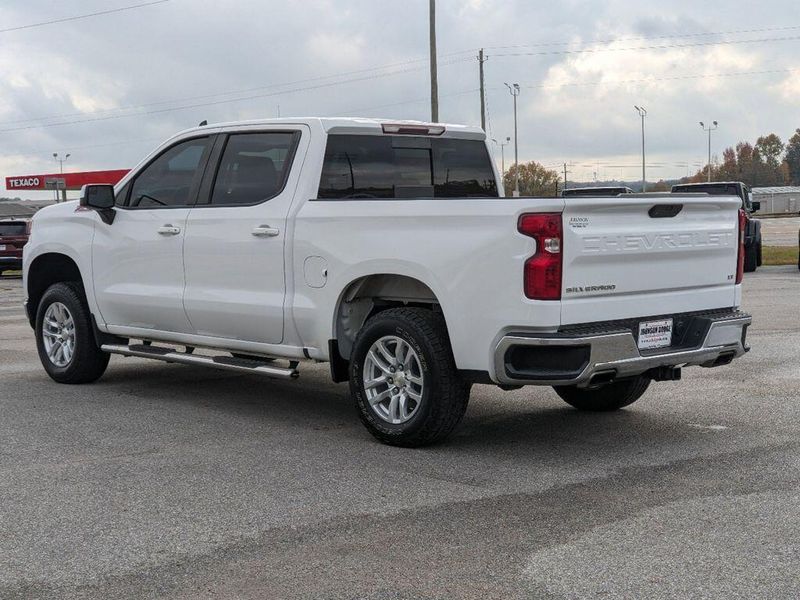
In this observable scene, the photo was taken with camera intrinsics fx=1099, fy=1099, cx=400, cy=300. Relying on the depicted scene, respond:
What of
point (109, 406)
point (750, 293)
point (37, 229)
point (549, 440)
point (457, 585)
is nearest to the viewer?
point (457, 585)

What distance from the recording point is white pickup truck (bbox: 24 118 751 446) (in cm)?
612

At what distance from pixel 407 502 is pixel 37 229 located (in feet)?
17.9

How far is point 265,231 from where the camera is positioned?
744 centimetres

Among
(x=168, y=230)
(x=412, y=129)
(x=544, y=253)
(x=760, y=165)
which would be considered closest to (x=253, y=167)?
(x=168, y=230)

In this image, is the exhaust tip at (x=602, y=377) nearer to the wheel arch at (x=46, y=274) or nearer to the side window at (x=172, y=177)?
the side window at (x=172, y=177)

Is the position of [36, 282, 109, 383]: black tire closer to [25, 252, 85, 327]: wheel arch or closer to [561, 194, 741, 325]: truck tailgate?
[25, 252, 85, 327]: wheel arch

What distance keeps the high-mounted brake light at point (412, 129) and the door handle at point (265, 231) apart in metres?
1.15

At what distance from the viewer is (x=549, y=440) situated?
23.0 feet

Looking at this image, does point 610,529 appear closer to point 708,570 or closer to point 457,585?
point 708,570

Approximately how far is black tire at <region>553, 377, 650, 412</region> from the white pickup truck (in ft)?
0.05

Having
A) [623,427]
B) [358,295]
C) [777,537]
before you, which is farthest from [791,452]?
[358,295]

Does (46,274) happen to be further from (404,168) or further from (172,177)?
(404,168)

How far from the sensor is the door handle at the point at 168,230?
8.18 m

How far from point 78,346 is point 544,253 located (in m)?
4.81
